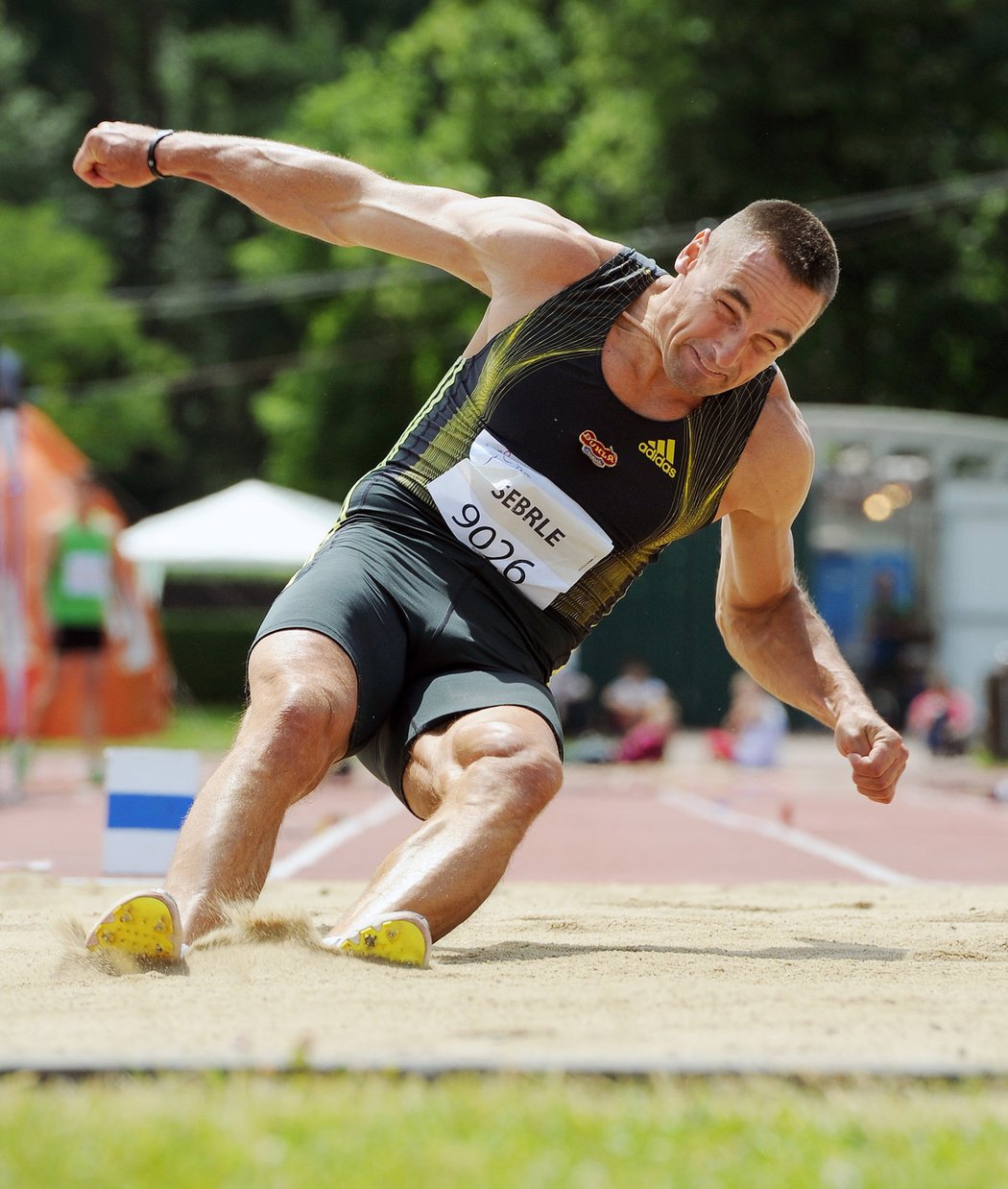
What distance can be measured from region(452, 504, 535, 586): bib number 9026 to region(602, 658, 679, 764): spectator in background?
13.0 m

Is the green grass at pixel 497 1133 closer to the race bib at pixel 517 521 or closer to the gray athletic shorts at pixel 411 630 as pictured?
the gray athletic shorts at pixel 411 630

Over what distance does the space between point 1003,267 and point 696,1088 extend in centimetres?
2751

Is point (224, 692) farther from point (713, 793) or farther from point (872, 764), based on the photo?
point (872, 764)

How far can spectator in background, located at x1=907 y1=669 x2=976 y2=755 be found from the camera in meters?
17.6

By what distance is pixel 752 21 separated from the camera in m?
27.4

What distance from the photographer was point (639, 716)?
19.3 metres

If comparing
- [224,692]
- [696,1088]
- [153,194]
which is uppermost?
[153,194]

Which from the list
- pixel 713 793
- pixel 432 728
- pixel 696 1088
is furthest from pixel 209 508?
pixel 696 1088

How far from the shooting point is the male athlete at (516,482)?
405cm

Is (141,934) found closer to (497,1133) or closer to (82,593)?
(497,1133)

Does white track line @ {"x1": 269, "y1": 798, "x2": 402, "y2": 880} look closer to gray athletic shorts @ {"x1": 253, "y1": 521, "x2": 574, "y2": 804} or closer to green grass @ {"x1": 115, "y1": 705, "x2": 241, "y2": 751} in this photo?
gray athletic shorts @ {"x1": 253, "y1": 521, "x2": 574, "y2": 804}

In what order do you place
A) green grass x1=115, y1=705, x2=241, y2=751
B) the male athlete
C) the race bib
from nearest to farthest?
the male athlete → the race bib → green grass x1=115, y1=705, x2=241, y2=751

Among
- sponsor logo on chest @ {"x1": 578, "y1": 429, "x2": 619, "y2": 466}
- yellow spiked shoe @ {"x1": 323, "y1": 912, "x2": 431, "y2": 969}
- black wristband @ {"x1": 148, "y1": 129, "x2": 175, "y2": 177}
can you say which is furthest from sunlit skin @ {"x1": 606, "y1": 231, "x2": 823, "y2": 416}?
yellow spiked shoe @ {"x1": 323, "y1": 912, "x2": 431, "y2": 969}

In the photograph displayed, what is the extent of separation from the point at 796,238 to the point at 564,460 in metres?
0.77
